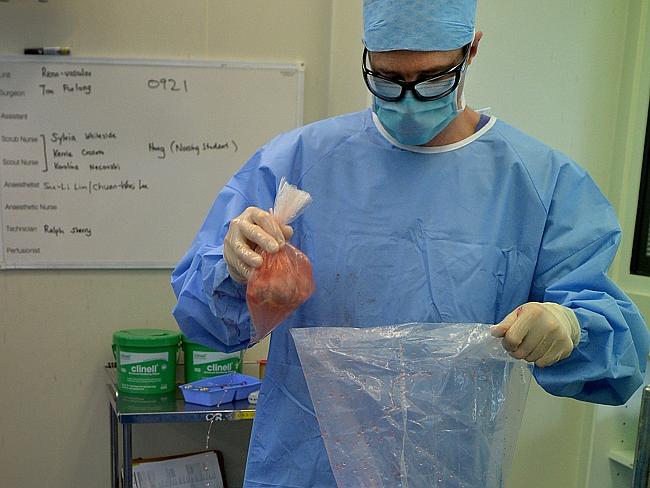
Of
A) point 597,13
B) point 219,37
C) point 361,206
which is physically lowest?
point 361,206

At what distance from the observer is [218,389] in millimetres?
2018

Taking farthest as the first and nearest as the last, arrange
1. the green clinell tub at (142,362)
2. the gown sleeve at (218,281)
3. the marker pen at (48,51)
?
the marker pen at (48,51) → the green clinell tub at (142,362) → the gown sleeve at (218,281)

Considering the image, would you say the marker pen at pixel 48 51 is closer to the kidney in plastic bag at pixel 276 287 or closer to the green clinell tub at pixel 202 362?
the green clinell tub at pixel 202 362

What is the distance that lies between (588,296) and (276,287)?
43 cm

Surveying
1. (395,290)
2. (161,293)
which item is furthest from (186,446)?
(395,290)

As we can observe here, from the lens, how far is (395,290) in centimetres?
103

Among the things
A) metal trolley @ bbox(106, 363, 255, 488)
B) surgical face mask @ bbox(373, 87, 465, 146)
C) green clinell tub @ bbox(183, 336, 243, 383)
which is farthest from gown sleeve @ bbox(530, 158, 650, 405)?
green clinell tub @ bbox(183, 336, 243, 383)

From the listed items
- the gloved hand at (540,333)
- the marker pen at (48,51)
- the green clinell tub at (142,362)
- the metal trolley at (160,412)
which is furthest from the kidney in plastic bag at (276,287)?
the marker pen at (48,51)

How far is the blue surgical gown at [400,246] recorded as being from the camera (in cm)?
101

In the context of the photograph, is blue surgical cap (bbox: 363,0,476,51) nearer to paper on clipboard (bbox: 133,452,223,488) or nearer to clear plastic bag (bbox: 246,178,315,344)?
clear plastic bag (bbox: 246,178,315,344)

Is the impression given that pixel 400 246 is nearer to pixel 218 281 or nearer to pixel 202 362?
pixel 218 281

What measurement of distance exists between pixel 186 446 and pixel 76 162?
1.06 metres

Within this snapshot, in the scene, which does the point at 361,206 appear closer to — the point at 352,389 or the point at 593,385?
the point at 352,389

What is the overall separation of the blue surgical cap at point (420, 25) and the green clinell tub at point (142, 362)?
1.34 meters
